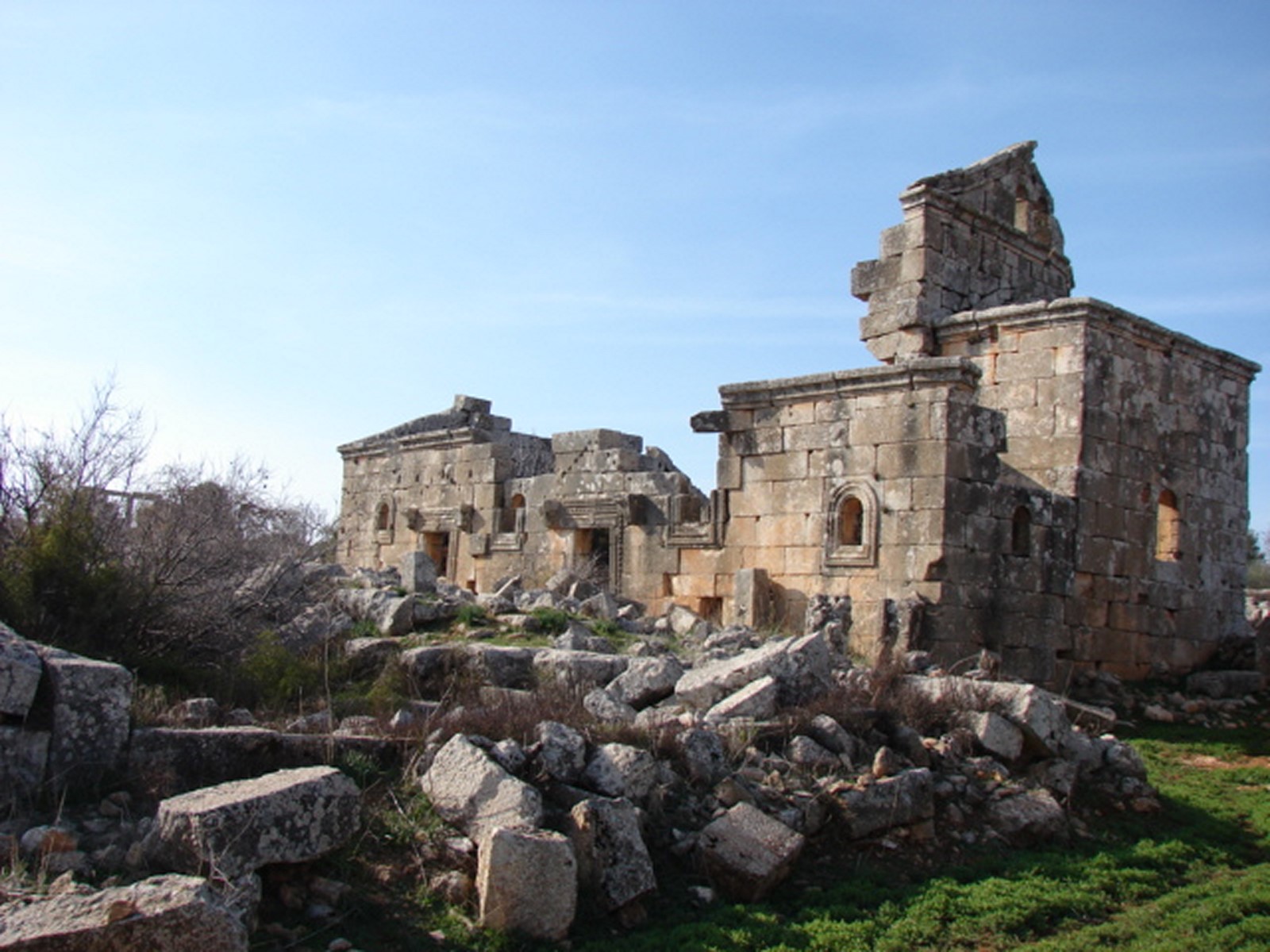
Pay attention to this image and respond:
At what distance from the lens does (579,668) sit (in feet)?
29.7

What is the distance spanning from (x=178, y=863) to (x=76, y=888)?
537 mm

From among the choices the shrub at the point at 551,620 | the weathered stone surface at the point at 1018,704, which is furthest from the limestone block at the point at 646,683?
the shrub at the point at 551,620

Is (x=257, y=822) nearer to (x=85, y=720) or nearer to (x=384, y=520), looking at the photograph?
(x=85, y=720)

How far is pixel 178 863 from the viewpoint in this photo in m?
4.71

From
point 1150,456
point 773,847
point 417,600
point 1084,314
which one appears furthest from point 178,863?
point 1150,456

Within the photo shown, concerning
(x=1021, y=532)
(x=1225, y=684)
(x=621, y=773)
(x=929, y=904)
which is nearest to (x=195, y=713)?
(x=621, y=773)

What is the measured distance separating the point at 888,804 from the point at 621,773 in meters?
1.57

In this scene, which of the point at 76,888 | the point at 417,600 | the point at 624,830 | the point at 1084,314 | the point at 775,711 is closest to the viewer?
the point at 76,888

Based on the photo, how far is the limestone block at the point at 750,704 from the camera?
24.5 ft

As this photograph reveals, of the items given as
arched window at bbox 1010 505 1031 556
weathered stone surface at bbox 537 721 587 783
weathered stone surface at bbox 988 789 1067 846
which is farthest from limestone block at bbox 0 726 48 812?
arched window at bbox 1010 505 1031 556

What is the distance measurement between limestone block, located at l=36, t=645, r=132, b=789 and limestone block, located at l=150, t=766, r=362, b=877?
71 centimetres

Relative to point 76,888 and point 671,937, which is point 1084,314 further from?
point 76,888

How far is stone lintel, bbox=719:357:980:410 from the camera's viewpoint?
12195 millimetres

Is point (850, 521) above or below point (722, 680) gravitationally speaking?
above
